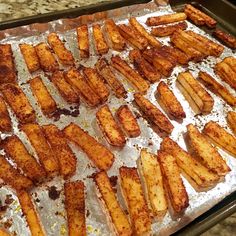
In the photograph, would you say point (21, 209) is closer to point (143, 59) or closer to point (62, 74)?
point (62, 74)

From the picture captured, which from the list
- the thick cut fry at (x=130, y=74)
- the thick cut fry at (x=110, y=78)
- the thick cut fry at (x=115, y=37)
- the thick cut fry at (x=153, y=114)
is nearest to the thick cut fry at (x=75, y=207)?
the thick cut fry at (x=153, y=114)

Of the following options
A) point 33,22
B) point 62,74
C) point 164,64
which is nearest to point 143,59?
point 164,64

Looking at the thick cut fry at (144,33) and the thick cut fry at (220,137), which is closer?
the thick cut fry at (220,137)

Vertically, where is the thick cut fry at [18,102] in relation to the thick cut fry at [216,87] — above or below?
below

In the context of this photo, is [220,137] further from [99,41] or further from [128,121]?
[99,41]

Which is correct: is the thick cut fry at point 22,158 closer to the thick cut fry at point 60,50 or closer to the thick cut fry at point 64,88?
the thick cut fry at point 64,88

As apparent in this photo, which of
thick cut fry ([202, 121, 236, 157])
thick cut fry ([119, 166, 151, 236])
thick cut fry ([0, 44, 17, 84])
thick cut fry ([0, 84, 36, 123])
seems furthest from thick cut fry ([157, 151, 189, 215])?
thick cut fry ([0, 44, 17, 84])

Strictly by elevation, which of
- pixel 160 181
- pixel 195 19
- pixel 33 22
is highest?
pixel 195 19
